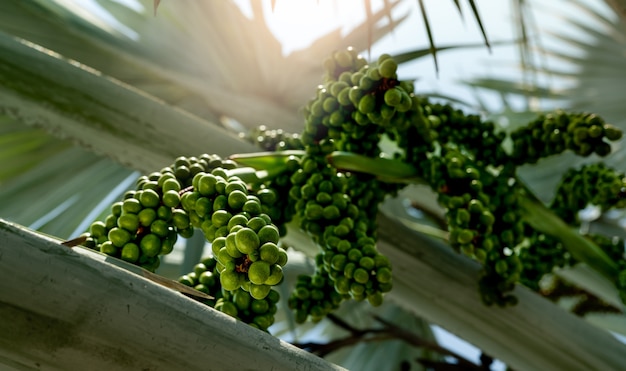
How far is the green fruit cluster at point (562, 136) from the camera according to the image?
1.08 m

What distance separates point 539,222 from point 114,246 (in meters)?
0.72

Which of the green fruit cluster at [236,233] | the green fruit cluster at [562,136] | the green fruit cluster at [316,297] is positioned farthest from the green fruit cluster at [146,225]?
the green fruit cluster at [562,136]

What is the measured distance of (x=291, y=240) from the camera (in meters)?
1.18

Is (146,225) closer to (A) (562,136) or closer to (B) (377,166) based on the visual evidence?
(B) (377,166)

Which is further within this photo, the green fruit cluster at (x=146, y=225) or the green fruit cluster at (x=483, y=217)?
the green fruit cluster at (x=483, y=217)

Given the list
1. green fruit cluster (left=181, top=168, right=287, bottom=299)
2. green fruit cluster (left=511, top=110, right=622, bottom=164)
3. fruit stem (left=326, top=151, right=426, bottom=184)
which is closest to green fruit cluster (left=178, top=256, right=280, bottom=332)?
green fruit cluster (left=181, top=168, right=287, bottom=299)

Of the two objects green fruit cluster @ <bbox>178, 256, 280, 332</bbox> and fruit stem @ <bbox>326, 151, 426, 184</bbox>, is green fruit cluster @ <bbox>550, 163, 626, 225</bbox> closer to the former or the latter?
fruit stem @ <bbox>326, 151, 426, 184</bbox>

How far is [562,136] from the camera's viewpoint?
1.11 metres

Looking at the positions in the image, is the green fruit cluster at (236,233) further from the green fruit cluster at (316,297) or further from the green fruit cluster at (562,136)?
the green fruit cluster at (562,136)

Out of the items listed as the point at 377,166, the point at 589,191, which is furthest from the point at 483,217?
the point at 589,191

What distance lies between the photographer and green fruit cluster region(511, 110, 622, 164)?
42.7 inches

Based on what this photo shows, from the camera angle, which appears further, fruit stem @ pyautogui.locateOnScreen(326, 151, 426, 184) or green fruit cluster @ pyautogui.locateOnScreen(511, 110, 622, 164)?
green fruit cluster @ pyautogui.locateOnScreen(511, 110, 622, 164)

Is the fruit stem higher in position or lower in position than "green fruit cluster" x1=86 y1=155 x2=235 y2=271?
higher

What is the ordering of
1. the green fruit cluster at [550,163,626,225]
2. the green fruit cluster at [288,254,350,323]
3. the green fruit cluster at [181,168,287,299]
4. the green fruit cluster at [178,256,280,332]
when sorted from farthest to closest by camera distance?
the green fruit cluster at [550,163,626,225] < the green fruit cluster at [288,254,350,323] < the green fruit cluster at [178,256,280,332] < the green fruit cluster at [181,168,287,299]
